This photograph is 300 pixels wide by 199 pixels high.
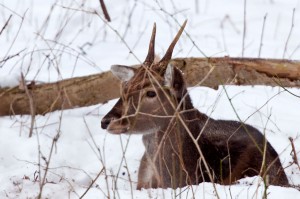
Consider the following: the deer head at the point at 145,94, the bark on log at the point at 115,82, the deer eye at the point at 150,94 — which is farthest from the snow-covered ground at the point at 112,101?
the deer eye at the point at 150,94

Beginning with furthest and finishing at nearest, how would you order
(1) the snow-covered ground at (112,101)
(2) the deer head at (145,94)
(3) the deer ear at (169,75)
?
(3) the deer ear at (169,75) → (2) the deer head at (145,94) → (1) the snow-covered ground at (112,101)

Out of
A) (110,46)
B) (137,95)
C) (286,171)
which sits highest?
(110,46)

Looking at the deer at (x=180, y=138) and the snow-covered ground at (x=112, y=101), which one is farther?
the deer at (x=180, y=138)

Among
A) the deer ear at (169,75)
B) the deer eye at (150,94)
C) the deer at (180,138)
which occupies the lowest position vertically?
the deer at (180,138)

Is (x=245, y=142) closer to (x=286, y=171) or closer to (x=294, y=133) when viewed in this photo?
(x=286, y=171)

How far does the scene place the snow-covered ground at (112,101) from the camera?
5285 millimetres

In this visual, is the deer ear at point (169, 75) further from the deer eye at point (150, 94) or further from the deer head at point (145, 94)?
the deer eye at point (150, 94)

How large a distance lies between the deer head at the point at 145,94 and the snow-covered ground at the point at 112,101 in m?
0.22

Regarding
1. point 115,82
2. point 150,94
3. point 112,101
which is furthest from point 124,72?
point 112,101

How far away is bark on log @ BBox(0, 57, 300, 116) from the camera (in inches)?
256

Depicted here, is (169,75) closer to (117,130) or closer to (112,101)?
(117,130)

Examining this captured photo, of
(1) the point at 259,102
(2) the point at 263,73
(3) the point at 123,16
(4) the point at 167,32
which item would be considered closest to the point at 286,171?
(2) the point at 263,73

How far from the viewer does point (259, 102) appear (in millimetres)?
7430

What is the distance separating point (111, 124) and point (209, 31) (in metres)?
4.52
